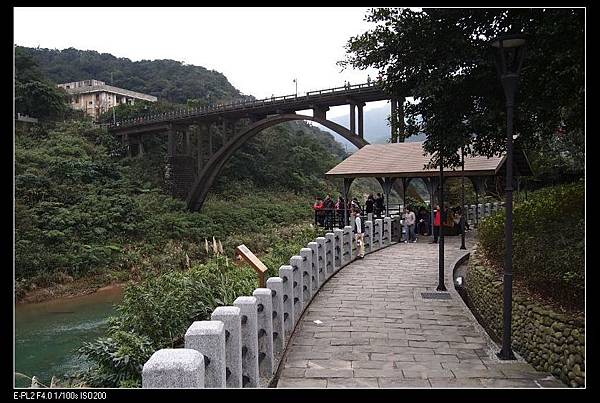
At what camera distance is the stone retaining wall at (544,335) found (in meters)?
4.45

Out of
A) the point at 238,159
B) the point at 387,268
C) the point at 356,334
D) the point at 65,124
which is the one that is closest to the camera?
the point at 356,334

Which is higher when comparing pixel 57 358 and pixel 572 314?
pixel 572 314

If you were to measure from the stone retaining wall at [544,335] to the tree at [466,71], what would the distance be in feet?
7.48

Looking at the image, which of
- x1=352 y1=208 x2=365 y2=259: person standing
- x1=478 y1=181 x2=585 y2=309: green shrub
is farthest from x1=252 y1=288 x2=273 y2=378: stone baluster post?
x1=352 y1=208 x2=365 y2=259: person standing

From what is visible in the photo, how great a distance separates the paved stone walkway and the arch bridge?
39.5 feet

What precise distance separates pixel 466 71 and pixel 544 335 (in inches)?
153

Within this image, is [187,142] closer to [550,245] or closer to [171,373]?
[550,245]

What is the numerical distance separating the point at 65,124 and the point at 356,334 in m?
36.7

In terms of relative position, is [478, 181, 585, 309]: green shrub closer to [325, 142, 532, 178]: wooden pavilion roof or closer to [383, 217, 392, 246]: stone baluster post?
[325, 142, 532, 178]: wooden pavilion roof

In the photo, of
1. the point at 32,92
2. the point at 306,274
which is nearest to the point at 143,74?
the point at 32,92

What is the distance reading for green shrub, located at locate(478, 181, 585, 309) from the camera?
506 cm

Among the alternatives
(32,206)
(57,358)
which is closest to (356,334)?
(57,358)

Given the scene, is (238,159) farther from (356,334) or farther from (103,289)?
(356,334)
